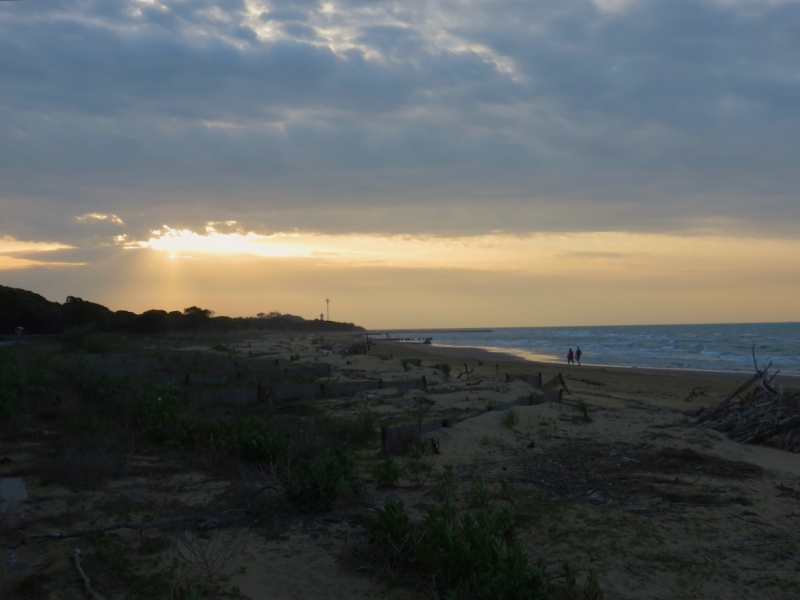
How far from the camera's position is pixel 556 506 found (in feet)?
22.2

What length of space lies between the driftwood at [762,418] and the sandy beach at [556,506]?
1.48 ft

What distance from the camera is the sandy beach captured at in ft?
16.5

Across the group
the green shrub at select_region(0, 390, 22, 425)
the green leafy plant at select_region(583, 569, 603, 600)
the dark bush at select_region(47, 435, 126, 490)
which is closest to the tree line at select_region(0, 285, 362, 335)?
→ the green shrub at select_region(0, 390, 22, 425)

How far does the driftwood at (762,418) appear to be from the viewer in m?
11.3

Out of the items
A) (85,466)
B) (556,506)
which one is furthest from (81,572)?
(556,506)

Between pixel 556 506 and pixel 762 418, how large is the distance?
23.1ft

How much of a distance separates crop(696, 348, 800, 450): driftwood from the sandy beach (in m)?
0.45

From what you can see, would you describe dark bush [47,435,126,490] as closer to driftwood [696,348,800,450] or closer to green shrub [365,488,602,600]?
green shrub [365,488,602,600]

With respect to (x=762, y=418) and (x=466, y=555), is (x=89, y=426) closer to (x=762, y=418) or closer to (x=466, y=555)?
(x=466, y=555)

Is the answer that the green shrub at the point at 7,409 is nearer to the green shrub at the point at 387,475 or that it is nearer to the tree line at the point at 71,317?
the green shrub at the point at 387,475

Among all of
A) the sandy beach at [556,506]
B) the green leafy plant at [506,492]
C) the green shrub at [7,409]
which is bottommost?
the sandy beach at [556,506]

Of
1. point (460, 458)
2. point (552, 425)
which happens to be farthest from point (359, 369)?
point (460, 458)

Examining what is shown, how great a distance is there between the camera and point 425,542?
197 inches

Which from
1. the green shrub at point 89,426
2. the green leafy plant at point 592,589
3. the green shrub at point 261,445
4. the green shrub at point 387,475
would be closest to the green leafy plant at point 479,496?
the green shrub at point 387,475
